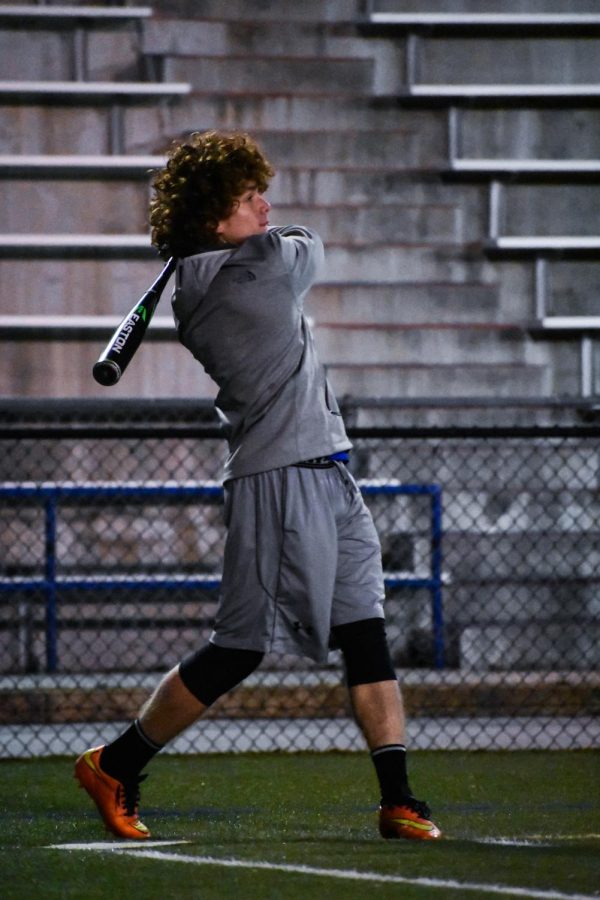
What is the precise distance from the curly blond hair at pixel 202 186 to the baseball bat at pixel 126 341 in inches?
3.0

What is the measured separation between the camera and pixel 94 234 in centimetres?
852

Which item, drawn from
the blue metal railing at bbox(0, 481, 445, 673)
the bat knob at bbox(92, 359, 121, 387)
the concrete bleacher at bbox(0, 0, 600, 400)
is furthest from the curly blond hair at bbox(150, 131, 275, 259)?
the concrete bleacher at bbox(0, 0, 600, 400)

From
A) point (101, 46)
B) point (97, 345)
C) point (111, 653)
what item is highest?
point (101, 46)

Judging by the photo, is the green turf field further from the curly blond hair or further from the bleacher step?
the curly blond hair

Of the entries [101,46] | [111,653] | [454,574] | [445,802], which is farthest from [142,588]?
[101,46]

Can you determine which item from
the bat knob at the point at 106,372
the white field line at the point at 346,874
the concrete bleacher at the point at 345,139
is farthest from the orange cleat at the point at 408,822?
the concrete bleacher at the point at 345,139

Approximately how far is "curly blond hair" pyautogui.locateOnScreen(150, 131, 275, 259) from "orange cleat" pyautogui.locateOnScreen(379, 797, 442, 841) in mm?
1302

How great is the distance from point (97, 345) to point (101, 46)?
6.55 ft

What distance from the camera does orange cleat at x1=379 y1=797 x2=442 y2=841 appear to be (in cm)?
370

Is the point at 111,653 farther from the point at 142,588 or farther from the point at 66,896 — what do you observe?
the point at 66,896

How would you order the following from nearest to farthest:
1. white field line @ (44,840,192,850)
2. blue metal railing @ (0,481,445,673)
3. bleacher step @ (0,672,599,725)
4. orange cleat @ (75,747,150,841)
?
white field line @ (44,840,192,850) → orange cleat @ (75,747,150,841) → bleacher step @ (0,672,599,725) → blue metal railing @ (0,481,445,673)

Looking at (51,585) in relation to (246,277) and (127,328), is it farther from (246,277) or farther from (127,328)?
(246,277)

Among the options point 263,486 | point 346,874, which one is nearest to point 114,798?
point 263,486

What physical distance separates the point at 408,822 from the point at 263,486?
787 millimetres
